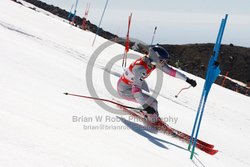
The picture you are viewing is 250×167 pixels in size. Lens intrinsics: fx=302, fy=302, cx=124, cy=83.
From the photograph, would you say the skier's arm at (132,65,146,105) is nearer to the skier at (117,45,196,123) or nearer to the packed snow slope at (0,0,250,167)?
the skier at (117,45,196,123)

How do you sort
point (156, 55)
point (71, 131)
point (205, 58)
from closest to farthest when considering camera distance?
point (71, 131)
point (156, 55)
point (205, 58)

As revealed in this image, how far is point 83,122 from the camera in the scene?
15.2 ft

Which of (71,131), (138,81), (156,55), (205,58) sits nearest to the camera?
(71,131)

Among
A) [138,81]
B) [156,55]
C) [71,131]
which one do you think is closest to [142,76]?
[138,81]

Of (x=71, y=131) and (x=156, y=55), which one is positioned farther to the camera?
(x=156, y=55)

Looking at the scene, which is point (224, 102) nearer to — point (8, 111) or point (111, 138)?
point (111, 138)

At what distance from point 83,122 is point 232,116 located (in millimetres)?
9258

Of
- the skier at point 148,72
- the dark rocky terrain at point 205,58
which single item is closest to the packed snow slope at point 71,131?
the skier at point 148,72

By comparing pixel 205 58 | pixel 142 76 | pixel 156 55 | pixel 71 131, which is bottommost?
pixel 71 131

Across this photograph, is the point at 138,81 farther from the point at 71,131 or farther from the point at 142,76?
the point at 71,131

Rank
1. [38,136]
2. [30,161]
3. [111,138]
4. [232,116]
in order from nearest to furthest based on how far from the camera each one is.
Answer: [30,161] < [38,136] < [111,138] < [232,116]

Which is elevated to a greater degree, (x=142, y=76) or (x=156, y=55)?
(x=156, y=55)

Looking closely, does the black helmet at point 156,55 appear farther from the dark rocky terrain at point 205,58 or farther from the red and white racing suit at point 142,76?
the dark rocky terrain at point 205,58

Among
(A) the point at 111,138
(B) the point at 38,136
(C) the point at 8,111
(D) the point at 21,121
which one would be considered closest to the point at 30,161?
(B) the point at 38,136
